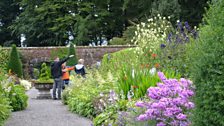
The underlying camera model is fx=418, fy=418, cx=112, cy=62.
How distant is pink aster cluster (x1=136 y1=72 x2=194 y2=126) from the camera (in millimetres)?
4297

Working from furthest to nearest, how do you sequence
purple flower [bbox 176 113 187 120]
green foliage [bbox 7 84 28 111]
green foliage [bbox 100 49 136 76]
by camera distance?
1. green foliage [bbox 7 84 28 111]
2. green foliage [bbox 100 49 136 76]
3. purple flower [bbox 176 113 187 120]

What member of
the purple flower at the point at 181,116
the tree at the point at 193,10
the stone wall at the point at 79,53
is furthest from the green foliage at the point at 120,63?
the tree at the point at 193,10

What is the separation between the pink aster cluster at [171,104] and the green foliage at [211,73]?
34.6 inches

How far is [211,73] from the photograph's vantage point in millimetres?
3172

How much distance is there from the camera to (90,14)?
29.1 meters

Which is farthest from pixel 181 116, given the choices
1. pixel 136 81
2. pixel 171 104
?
pixel 136 81

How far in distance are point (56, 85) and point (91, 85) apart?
12.5 ft

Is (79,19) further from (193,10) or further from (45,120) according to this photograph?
(45,120)

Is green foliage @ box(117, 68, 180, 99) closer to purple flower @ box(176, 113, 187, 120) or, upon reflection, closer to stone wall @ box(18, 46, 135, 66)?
purple flower @ box(176, 113, 187, 120)

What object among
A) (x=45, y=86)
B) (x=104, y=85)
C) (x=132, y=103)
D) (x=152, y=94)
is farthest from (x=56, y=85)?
(x=152, y=94)

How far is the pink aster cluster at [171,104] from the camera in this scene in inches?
169

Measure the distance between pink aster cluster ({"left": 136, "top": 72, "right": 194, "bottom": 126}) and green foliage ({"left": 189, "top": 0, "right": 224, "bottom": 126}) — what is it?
34.6 inches

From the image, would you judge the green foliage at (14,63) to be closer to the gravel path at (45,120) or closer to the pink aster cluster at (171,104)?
the gravel path at (45,120)

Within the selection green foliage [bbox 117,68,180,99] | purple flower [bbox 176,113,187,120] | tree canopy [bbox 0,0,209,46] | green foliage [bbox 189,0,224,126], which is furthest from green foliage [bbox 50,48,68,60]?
green foliage [bbox 189,0,224,126]
